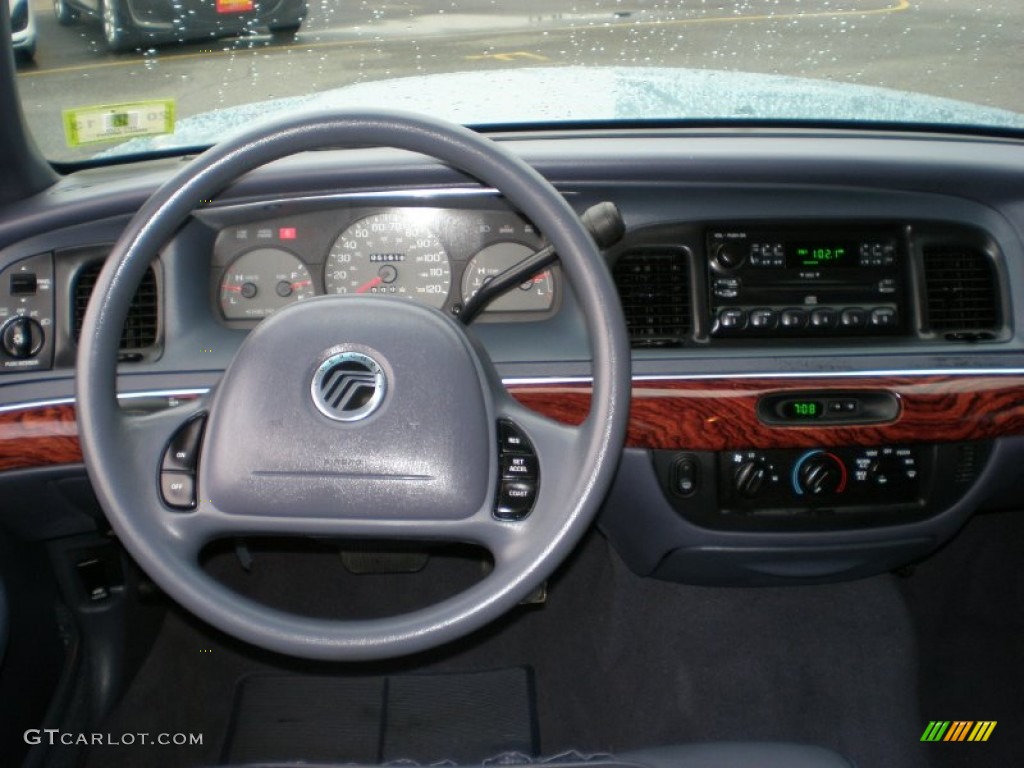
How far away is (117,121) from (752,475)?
1.36m

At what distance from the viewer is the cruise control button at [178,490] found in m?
1.46

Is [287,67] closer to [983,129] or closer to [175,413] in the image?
[175,413]

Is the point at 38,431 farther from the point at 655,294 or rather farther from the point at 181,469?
the point at 655,294

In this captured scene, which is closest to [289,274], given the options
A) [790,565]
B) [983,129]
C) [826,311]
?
[826,311]

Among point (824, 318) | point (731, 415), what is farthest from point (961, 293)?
point (731, 415)

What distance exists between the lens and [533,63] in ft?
7.30

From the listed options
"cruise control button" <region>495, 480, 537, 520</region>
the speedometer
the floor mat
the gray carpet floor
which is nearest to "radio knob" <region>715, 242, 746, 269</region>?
the speedometer

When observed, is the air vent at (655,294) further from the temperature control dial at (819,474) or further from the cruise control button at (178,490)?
the cruise control button at (178,490)

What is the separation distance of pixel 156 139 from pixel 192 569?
113 centimetres

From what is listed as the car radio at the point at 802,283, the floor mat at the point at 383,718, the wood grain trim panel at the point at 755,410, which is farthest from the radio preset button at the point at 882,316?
the floor mat at the point at 383,718

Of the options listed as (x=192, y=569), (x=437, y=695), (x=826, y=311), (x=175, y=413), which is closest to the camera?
(x=192, y=569)

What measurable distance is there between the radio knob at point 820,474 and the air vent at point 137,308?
1.23m

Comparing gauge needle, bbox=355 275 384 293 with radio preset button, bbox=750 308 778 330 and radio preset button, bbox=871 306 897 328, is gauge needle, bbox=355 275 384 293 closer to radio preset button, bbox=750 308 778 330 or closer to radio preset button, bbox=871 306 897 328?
radio preset button, bbox=750 308 778 330

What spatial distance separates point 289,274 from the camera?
6.66ft
